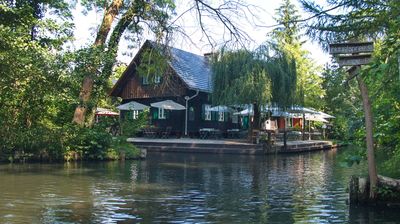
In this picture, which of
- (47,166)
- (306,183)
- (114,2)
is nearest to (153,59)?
(114,2)

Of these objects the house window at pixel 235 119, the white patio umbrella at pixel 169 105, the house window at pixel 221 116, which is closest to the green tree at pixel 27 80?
the white patio umbrella at pixel 169 105

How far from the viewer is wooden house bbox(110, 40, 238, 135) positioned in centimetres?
3216

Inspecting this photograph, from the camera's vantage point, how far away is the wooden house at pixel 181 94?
105ft

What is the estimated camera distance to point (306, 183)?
1251cm

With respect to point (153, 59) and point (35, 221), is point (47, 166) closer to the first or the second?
point (153, 59)

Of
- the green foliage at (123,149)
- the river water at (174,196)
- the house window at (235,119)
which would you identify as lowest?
the river water at (174,196)

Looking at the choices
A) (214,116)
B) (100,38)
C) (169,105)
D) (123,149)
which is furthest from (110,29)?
(214,116)

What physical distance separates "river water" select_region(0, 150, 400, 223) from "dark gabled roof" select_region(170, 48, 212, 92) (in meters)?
16.5

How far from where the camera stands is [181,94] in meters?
32.4

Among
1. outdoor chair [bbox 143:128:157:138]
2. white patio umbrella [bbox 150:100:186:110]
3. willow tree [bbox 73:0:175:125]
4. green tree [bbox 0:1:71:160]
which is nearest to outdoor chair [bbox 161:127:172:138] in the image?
outdoor chair [bbox 143:128:157:138]

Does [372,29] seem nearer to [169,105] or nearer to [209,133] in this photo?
[169,105]

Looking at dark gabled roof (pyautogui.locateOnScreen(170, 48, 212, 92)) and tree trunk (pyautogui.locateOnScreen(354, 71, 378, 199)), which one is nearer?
tree trunk (pyautogui.locateOnScreen(354, 71, 378, 199))

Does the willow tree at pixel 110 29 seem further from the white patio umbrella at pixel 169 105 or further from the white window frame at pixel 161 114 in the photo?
the white window frame at pixel 161 114

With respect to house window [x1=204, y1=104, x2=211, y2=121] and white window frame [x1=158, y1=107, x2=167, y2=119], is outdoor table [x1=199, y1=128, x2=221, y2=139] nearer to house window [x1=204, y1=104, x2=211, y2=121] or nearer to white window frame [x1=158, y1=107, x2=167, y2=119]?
house window [x1=204, y1=104, x2=211, y2=121]
